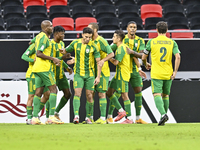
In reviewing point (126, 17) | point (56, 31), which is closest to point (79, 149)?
point (56, 31)

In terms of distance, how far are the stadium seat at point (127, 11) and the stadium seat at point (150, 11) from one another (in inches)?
11.1

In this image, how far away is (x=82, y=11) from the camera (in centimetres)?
1327

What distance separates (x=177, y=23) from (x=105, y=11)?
8.02 feet

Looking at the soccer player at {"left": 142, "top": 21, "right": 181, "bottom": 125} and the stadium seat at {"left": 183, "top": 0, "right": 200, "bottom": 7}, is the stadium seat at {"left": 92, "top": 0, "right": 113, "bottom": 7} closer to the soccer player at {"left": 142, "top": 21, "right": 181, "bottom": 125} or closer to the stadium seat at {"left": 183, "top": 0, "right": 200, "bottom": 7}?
the stadium seat at {"left": 183, "top": 0, "right": 200, "bottom": 7}

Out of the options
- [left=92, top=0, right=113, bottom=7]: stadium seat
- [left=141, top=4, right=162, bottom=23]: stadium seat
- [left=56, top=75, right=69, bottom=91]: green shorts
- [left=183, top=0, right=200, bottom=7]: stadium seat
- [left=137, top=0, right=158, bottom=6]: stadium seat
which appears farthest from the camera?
[left=183, top=0, right=200, bottom=7]: stadium seat

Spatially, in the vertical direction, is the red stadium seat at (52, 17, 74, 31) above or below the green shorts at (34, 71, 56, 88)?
above

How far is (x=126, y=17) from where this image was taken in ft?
41.5

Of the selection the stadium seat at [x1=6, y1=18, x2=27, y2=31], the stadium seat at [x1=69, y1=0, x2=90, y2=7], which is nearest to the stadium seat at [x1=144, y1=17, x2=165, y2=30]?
the stadium seat at [x1=69, y1=0, x2=90, y2=7]

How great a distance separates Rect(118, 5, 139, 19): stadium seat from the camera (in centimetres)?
1323

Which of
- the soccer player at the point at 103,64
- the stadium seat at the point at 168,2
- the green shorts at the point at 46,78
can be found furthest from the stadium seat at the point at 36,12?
the green shorts at the point at 46,78

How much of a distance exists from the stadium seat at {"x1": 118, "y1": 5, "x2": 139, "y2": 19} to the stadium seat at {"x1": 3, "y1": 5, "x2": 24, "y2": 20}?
3296mm

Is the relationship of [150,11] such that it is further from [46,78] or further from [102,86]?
[46,78]

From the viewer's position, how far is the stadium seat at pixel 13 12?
12.9m

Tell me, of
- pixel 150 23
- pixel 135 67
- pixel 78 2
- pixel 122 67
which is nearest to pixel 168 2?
pixel 150 23
